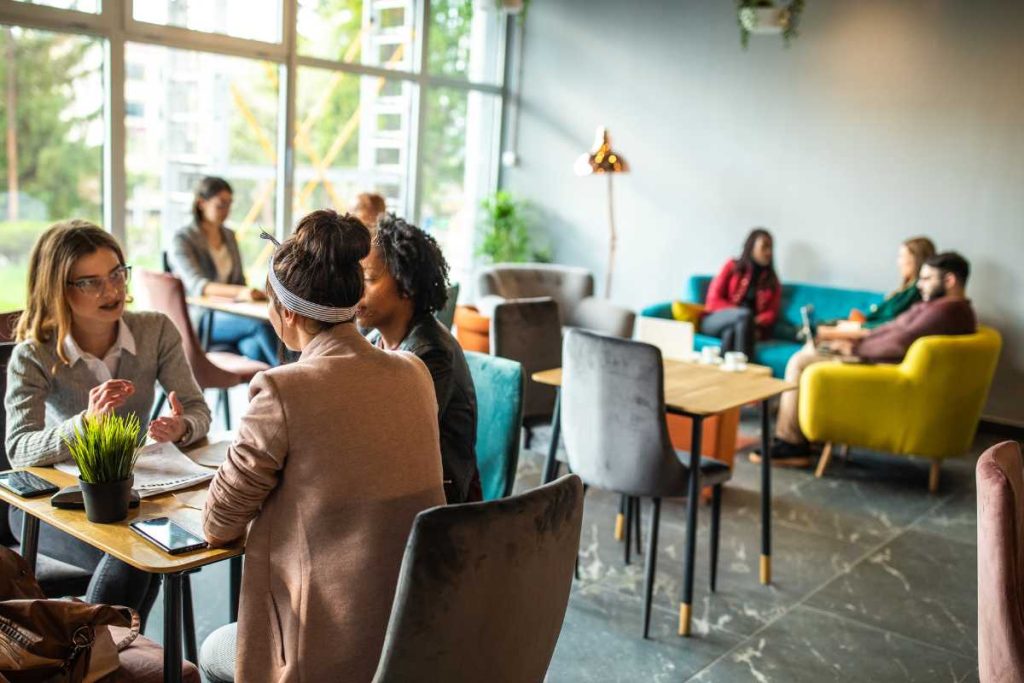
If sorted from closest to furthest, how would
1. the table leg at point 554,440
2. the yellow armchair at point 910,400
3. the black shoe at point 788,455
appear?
the table leg at point 554,440
the yellow armchair at point 910,400
the black shoe at point 788,455

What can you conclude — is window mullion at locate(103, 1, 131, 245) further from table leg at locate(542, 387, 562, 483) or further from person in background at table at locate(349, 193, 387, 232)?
table leg at locate(542, 387, 562, 483)

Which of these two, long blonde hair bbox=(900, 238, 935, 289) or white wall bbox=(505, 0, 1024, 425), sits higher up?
white wall bbox=(505, 0, 1024, 425)

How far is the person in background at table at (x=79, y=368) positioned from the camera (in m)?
2.43

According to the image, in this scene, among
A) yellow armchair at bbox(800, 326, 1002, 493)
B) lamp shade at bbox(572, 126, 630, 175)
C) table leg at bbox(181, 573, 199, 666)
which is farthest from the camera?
lamp shade at bbox(572, 126, 630, 175)

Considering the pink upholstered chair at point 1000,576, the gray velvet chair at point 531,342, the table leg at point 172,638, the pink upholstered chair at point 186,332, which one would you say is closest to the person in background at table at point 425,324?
the table leg at point 172,638

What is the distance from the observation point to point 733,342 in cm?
679

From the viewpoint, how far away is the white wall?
671 centimetres

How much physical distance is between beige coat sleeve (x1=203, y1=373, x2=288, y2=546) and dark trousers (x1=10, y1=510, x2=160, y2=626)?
66cm

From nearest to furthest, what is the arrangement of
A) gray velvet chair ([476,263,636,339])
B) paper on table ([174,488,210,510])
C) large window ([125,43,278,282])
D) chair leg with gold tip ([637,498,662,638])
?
paper on table ([174,488,210,510]), chair leg with gold tip ([637,498,662,638]), large window ([125,43,278,282]), gray velvet chair ([476,263,636,339])

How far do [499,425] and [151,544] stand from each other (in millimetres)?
1232

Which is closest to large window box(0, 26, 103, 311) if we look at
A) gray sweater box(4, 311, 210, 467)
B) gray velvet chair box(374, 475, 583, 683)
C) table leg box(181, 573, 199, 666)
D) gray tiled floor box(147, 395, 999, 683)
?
gray tiled floor box(147, 395, 999, 683)

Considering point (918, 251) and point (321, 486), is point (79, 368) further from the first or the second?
point (918, 251)

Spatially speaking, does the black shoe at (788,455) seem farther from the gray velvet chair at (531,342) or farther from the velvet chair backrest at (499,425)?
the velvet chair backrest at (499,425)

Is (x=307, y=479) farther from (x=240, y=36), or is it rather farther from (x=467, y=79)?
(x=467, y=79)
